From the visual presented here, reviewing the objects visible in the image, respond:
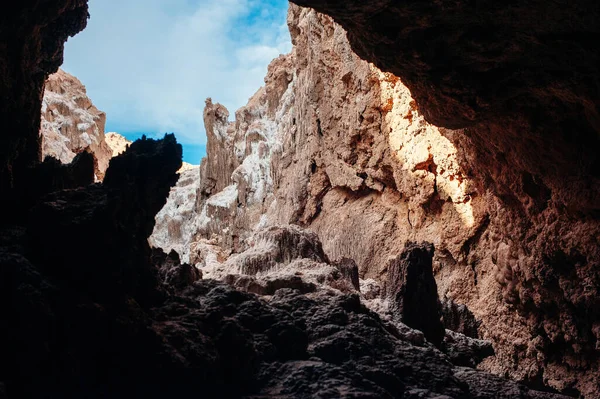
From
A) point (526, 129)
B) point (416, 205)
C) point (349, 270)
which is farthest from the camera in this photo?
point (416, 205)

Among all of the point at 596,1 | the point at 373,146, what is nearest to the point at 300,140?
the point at 373,146

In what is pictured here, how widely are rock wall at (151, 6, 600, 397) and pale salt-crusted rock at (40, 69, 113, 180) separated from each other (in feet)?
44.0

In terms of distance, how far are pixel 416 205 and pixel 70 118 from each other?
38110 millimetres

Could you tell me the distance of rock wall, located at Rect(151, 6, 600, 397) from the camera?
1111 centimetres

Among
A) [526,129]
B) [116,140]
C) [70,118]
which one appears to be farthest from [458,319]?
[116,140]

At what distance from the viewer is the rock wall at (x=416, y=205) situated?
11109 mm

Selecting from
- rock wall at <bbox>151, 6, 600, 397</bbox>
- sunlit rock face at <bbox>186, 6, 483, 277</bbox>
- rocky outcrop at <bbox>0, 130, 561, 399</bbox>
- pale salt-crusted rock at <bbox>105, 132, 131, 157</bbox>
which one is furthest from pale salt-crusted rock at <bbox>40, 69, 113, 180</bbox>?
rocky outcrop at <bbox>0, 130, 561, 399</bbox>

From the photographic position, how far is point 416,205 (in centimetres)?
2139

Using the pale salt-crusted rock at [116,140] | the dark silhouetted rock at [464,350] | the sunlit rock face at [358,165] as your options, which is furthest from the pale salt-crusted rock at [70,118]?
the dark silhouetted rock at [464,350]

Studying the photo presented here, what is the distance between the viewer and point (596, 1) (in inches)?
259

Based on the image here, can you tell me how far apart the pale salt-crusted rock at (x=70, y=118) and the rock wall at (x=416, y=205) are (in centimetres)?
1340

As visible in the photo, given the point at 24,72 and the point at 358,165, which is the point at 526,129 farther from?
the point at 358,165

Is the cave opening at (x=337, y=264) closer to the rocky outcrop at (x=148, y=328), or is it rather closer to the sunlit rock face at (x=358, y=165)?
the rocky outcrop at (x=148, y=328)

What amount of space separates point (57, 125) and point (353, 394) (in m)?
48.2
